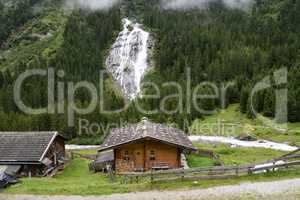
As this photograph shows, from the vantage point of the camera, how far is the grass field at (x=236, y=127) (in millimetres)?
93719

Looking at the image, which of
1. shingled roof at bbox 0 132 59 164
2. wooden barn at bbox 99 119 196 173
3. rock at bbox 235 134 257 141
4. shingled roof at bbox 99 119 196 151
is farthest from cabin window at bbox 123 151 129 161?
rock at bbox 235 134 257 141

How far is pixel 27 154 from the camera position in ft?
166

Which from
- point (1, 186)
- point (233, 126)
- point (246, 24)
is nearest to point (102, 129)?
point (233, 126)

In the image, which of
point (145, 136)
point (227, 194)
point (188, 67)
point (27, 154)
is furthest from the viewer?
point (188, 67)

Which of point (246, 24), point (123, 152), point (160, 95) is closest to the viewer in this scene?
point (123, 152)

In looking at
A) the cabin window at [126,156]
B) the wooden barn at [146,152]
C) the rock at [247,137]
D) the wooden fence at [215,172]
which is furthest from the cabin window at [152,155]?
the rock at [247,137]

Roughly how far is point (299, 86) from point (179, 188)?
101m

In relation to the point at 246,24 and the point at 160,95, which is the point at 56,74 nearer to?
the point at 160,95

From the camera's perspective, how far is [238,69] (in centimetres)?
15962

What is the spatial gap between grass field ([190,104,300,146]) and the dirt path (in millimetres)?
52745

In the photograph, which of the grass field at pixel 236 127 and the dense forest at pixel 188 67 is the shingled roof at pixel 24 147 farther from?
the dense forest at pixel 188 67

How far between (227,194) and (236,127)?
8049 cm

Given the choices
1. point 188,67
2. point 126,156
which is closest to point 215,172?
point 126,156

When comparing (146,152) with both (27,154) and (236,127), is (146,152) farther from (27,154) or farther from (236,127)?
(236,127)
